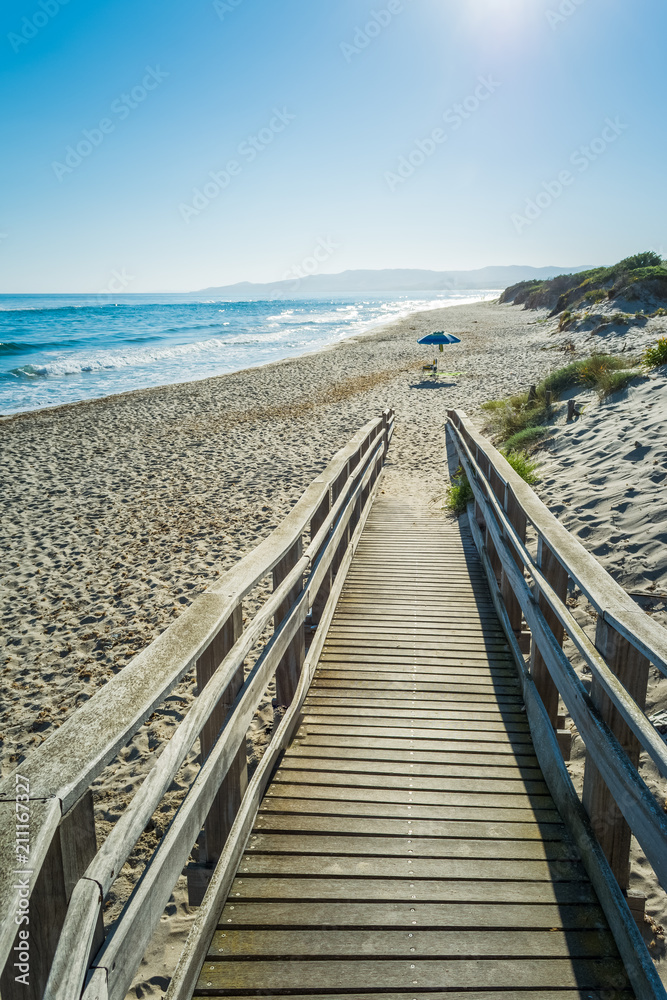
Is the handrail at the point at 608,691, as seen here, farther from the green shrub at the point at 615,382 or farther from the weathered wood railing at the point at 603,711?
the green shrub at the point at 615,382

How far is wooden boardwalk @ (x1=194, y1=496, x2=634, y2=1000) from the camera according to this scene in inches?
73.5

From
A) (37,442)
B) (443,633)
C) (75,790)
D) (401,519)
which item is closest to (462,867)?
(75,790)

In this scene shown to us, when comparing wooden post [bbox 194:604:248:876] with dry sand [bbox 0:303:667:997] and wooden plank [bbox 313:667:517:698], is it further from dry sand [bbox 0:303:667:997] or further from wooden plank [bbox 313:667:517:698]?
wooden plank [bbox 313:667:517:698]

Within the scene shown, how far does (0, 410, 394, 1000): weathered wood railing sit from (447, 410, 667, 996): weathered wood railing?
117cm

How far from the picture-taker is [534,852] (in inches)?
93.4

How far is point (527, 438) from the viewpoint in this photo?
10.1m

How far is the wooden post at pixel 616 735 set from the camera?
2.03 m

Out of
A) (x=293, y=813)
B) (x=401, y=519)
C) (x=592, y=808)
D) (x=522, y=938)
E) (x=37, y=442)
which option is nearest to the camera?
(x=522, y=938)

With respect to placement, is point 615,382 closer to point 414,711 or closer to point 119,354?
point 414,711

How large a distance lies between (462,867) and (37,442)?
559 inches

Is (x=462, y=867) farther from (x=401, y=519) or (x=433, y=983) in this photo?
(x=401, y=519)

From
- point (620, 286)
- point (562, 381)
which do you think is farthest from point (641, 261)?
point (562, 381)

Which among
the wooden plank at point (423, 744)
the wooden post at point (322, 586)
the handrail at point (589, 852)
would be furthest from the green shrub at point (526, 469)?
the wooden plank at point (423, 744)

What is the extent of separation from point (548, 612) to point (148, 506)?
7574 millimetres
